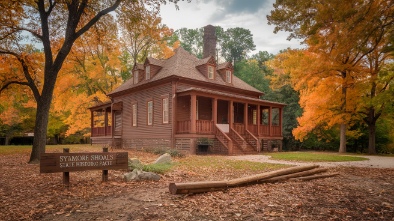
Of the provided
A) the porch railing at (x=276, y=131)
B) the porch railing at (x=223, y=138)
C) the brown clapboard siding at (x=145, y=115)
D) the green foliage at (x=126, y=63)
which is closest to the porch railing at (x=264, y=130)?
the porch railing at (x=276, y=131)

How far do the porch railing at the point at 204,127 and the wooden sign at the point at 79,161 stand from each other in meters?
11.7

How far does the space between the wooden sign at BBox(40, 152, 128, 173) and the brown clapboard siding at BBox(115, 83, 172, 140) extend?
1302 centimetres

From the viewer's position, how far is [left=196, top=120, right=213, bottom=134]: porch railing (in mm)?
19922

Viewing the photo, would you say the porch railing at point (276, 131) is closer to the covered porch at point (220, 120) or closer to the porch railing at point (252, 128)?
the covered porch at point (220, 120)

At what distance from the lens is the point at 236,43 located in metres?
55.8

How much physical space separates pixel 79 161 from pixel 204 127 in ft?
42.9

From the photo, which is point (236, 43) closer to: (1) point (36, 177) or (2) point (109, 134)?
(2) point (109, 134)

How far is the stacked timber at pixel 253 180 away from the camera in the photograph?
6.49 meters

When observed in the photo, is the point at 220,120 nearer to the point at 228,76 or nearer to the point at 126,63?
the point at 228,76

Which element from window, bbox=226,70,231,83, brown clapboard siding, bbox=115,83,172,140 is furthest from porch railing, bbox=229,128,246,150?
window, bbox=226,70,231,83

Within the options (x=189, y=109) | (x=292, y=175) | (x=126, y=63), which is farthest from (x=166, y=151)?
(x=126, y=63)

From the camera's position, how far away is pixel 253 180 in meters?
7.81

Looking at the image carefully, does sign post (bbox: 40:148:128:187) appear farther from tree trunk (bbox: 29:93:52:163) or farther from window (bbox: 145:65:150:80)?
window (bbox: 145:65:150:80)

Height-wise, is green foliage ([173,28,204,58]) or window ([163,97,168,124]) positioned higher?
green foliage ([173,28,204,58])
